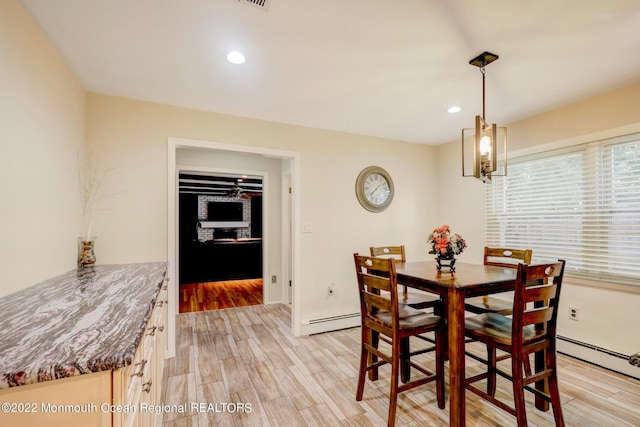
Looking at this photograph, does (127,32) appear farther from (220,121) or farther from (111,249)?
(111,249)

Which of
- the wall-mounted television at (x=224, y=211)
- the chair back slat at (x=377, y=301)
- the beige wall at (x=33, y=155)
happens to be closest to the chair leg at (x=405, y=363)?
the chair back slat at (x=377, y=301)

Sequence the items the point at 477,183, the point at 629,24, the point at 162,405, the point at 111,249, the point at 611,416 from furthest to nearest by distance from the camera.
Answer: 1. the point at 477,183
2. the point at 111,249
3. the point at 162,405
4. the point at 611,416
5. the point at 629,24

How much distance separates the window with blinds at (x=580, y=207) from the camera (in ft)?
8.00

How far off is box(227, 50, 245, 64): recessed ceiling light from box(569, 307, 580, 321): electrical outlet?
11.9 feet

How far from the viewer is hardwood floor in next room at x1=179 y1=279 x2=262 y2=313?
453 cm

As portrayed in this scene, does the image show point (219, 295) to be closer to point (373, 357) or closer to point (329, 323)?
point (329, 323)

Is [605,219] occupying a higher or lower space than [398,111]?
lower

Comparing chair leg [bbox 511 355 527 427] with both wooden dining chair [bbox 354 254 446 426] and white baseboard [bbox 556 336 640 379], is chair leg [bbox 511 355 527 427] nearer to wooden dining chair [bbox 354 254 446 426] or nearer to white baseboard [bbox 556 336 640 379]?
wooden dining chair [bbox 354 254 446 426]

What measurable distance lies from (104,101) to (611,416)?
14.8ft

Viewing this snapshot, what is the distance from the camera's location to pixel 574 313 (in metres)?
2.73

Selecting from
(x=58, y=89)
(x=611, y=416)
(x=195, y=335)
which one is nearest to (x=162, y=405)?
(x=195, y=335)

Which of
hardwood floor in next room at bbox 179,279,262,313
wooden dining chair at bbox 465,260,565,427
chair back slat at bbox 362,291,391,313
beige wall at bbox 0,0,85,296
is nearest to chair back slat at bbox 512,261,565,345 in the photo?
wooden dining chair at bbox 465,260,565,427

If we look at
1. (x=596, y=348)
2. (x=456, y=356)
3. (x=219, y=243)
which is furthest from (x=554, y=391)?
(x=219, y=243)

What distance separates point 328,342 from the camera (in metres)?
3.13
